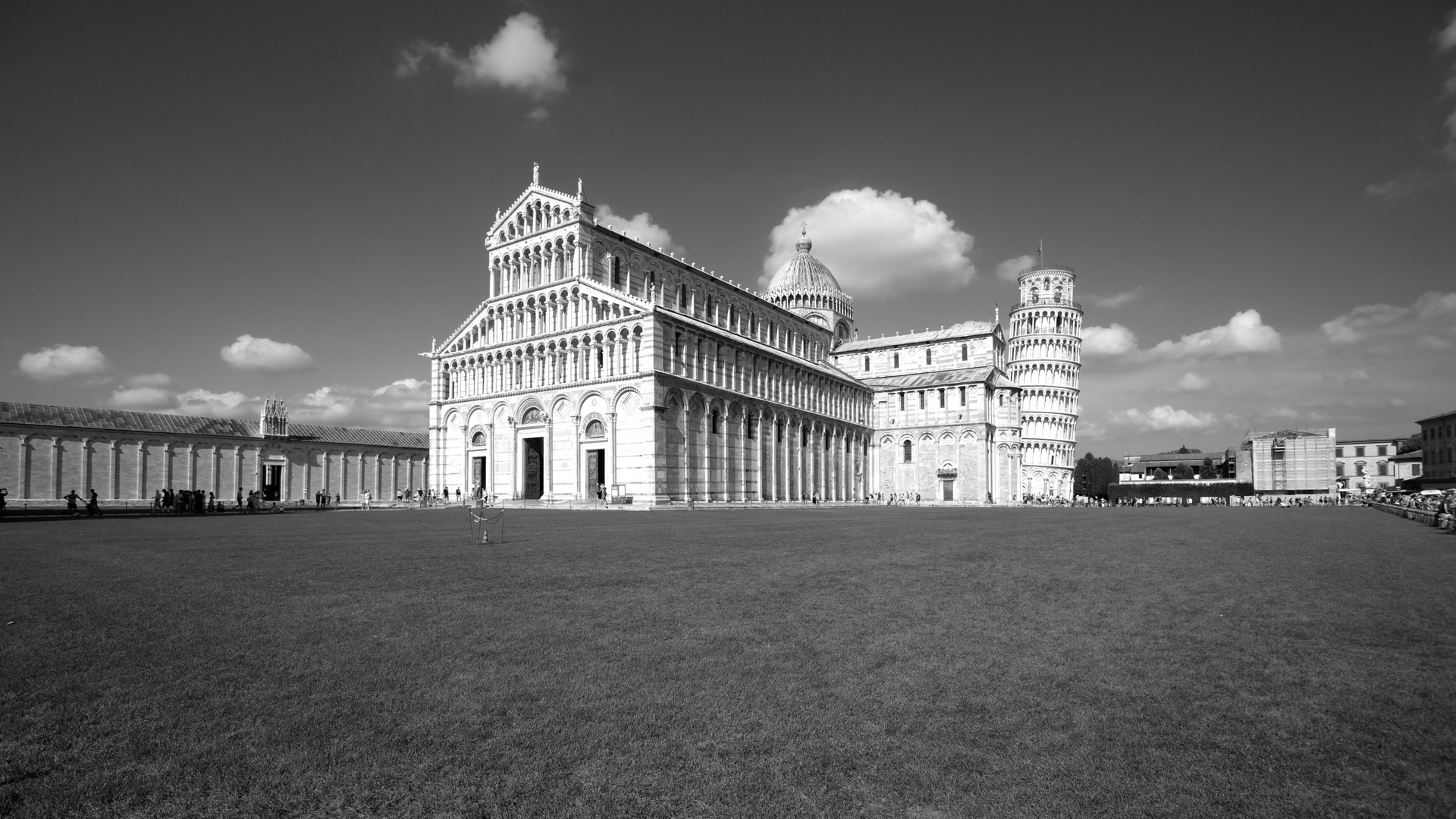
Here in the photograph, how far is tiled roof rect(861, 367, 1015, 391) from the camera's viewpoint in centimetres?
7612

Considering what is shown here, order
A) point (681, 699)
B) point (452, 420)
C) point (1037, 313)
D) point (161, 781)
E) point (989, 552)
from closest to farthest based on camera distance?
point (161, 781)
point (681, 699)
point (989, 552)
point (452, 420)
point (1037, 313)

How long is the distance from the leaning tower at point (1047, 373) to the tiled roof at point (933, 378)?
732 inches

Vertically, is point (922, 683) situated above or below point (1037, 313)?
below

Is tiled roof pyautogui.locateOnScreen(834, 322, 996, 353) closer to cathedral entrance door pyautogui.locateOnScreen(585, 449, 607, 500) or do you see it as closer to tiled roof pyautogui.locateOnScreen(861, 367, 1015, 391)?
tiled roof pyautogui.locateOnScreen(861, 367, 1015, 391)

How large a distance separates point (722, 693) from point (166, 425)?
66.3 metres

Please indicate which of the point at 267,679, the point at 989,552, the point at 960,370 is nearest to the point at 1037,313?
the point at 960,370

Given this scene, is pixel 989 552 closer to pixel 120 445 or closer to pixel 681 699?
pixel 681 699

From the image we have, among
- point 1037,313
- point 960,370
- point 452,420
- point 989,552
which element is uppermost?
point 1037,313

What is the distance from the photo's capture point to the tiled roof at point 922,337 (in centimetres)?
8206

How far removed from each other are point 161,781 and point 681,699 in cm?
354

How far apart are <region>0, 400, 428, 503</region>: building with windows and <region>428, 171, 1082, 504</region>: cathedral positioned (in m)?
13.8

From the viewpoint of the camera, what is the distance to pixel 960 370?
3167 inches

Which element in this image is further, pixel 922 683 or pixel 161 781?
pixel 922 683

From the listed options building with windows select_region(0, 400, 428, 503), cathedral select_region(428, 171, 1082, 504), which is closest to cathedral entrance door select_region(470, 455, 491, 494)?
cathedral select_region(428, 171, 1082, 504)
